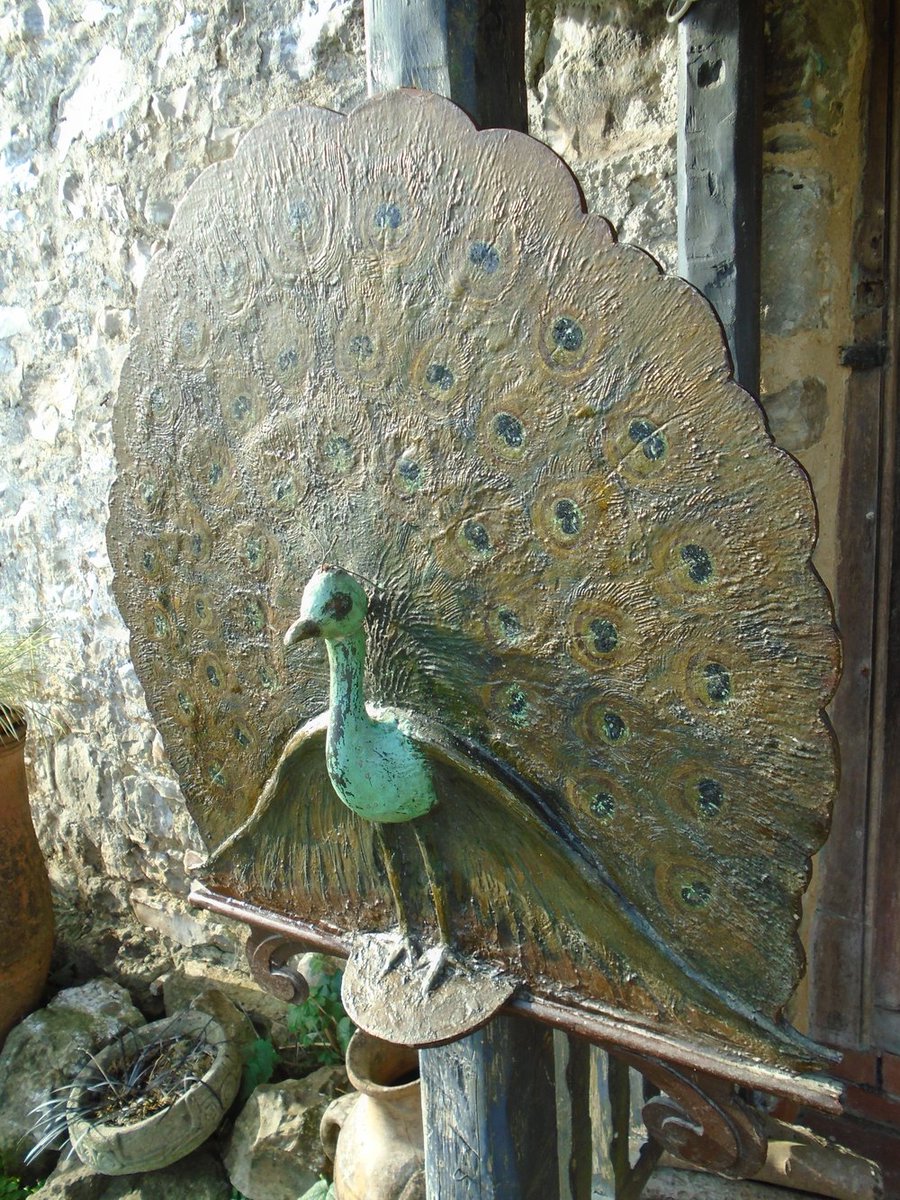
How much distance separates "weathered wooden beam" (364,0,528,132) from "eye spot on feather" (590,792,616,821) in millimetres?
670

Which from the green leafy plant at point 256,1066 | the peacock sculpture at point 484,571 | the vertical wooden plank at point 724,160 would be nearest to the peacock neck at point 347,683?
the peacock sculpture at point 484,571

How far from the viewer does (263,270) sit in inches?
39.2

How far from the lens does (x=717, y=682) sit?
32.4 inches

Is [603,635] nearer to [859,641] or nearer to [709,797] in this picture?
[709,797]

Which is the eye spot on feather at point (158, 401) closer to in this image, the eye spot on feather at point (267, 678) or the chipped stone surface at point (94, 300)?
the eye spot on feather at point (267, 678)

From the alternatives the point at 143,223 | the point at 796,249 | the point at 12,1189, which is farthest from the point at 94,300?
the point at 12,1189

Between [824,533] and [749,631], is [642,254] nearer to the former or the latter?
[749,631]

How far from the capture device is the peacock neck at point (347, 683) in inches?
38.5

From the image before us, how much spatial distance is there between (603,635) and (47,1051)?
228cm

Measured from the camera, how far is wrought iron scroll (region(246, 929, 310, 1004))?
1.32 metres

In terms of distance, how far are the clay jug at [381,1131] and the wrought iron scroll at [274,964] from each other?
1.76 ft

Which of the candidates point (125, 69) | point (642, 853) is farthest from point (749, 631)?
point (125, 69)

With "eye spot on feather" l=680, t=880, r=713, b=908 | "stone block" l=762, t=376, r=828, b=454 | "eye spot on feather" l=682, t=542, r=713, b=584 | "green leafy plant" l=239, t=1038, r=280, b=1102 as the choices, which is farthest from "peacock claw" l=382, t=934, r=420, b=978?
"green leafy plant" l=239, t=1038, r=280, b=1102

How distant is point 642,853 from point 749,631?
256 millimetres
